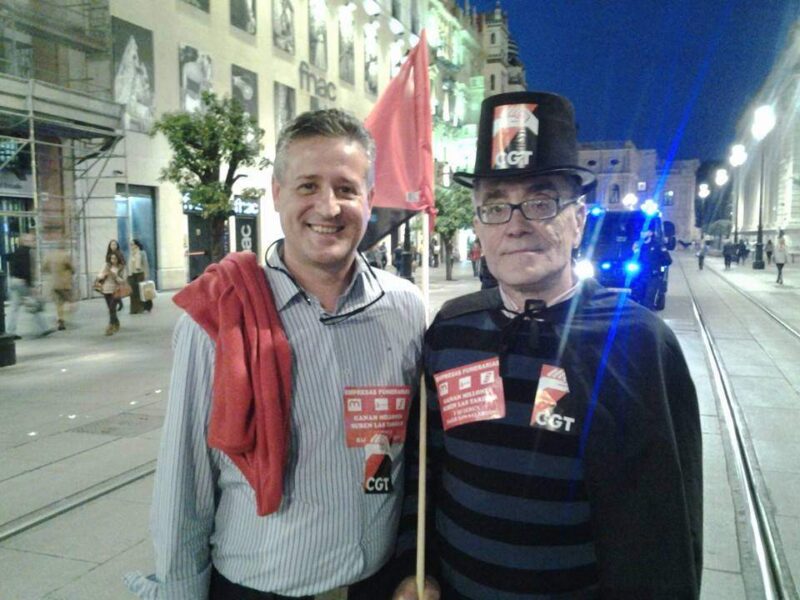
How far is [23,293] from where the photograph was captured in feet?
42.6

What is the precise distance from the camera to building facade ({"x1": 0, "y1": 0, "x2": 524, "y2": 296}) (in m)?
18.0

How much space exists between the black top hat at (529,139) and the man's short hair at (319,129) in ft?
1.26

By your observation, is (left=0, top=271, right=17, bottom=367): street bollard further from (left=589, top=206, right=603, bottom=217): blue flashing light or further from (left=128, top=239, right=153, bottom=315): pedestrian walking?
(left=589, top=206, right=603, bottom=217): blue flashing light

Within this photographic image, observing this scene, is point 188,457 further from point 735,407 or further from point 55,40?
point 55,40

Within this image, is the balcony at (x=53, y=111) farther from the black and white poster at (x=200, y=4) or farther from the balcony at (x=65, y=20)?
the black and white poster at (x=200, y=4)

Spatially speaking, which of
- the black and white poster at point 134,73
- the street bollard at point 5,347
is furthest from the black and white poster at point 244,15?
the street bollard at point 5,347

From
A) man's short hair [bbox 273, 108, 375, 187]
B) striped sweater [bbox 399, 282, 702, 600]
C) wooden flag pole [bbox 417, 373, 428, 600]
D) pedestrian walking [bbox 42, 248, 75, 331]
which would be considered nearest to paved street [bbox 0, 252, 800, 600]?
pedestrian walking [bbox 42, 248, 75, 331]

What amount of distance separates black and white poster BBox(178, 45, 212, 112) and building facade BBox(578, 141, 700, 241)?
86.7m

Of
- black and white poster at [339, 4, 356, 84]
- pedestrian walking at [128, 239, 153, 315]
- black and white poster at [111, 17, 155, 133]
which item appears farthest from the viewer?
black and white poster at [339, 4, 356, 84]

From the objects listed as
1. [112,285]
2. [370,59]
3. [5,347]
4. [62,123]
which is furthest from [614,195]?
[5,347]

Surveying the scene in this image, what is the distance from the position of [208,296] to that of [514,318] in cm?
86

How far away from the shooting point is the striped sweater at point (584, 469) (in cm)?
173

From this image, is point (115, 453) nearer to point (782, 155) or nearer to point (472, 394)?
point (472, 394)

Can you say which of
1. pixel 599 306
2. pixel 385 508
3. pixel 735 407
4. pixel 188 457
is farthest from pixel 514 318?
pixel 735 407
